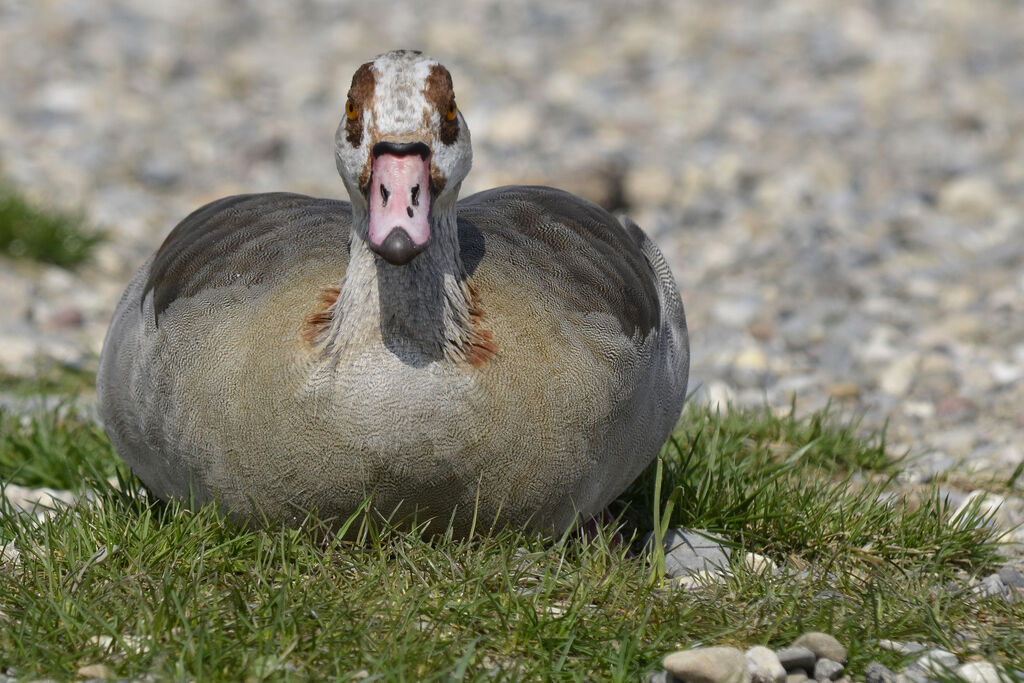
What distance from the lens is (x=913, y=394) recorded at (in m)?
6.45

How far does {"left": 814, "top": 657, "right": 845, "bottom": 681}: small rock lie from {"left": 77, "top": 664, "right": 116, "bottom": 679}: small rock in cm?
169

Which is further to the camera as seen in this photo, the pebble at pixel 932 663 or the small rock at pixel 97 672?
the pebble at pixel 932 663

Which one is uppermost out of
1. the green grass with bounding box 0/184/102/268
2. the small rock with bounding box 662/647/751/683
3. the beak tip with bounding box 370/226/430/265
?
the beak tip with bounding box 370/226/430/265

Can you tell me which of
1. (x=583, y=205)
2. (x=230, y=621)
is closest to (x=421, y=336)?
(x=230, y=621)

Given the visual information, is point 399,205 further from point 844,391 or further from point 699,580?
point 844,391

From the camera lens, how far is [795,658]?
3.31 metres

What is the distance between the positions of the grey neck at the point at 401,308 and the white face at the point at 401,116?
124 mm

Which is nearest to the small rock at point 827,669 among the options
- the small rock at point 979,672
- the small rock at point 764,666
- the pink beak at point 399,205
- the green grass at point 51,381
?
the small rock at point 764,666

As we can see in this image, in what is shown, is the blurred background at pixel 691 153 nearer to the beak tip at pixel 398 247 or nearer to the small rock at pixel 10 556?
the small rock at pixel 10 556

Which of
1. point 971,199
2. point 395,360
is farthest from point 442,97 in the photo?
point 971,199

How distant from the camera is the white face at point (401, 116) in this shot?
347 cm

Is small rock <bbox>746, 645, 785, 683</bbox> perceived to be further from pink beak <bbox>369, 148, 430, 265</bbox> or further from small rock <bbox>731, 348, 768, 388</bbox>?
small rock <bbox>731, 348, 768, 388</bbox>

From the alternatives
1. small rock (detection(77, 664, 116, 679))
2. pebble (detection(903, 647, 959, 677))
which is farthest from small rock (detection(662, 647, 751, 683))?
small rock (detection(77, 664, 116, 679))

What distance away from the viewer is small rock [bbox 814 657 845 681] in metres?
3.34
